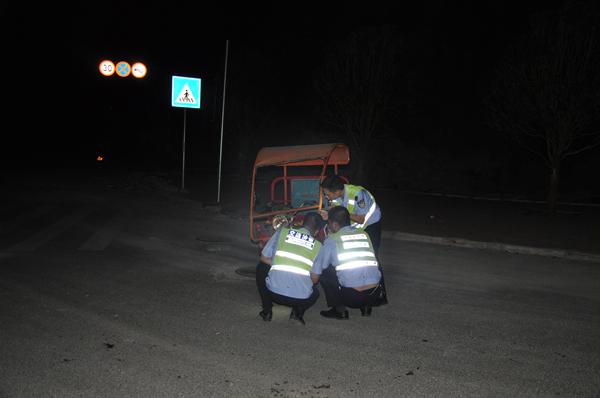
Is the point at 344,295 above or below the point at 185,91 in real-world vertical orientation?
below

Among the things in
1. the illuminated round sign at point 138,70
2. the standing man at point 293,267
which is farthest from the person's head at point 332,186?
the illuminated round sign at point 138,70

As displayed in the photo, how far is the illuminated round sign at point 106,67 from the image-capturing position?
14.5 metres

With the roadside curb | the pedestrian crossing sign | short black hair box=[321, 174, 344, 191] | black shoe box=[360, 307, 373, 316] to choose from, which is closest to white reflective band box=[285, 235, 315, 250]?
black shoe box=[360, 307, 373, 316]

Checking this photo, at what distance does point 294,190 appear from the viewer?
31.0 ft

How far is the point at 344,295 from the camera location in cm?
591

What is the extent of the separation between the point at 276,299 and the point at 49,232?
731 cm

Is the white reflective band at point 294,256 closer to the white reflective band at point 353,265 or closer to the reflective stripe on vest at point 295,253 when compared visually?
the reflective stripe on vest at point 295,253

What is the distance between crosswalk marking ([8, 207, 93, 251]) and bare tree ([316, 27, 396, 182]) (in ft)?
40.3

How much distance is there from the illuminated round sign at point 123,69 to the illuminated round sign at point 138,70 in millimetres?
112

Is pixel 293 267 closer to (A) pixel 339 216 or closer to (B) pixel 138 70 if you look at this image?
(A) pixel 339 216

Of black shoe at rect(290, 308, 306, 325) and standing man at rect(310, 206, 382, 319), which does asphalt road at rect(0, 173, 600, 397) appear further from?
standing man at rect(310, 206, 382, 319)

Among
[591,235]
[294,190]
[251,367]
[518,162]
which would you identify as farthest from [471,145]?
[251,367]

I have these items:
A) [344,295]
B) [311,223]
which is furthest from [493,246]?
Result: [311,223]

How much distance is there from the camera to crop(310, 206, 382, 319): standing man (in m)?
5.77
